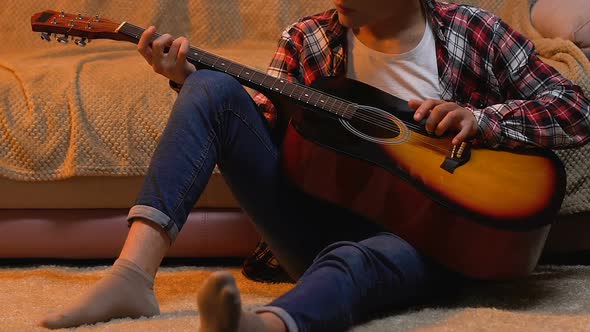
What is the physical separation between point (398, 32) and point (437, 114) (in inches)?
8.9

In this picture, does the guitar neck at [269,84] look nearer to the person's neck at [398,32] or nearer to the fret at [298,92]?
the fret at [298,92]

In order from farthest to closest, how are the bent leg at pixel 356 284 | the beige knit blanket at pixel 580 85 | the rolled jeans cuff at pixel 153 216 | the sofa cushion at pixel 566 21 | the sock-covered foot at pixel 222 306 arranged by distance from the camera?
the sofa cushion at pixel 566 21, the beige knit blanket at pixel 580 85, the rolled jeans cuff at pixel 153 216, the bent leg at pixel 356 284, the sock-covered foot at pixel 222 306

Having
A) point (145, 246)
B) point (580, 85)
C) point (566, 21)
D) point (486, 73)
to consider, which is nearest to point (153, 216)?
point (145, 246)

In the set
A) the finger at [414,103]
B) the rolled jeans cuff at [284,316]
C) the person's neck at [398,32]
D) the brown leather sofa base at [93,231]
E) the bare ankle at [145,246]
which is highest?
the person's neck at [398,32]

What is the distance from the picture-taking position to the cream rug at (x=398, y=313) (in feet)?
3.36

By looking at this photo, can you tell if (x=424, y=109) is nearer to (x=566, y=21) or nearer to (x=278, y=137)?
(x=278, y=137)

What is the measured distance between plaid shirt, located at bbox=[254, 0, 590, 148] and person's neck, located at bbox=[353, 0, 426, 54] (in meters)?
0.03

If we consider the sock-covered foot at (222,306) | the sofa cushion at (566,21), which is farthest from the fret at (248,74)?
the sofa cushion at (566,21)

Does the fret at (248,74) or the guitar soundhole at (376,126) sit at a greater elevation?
the fret at (248,74)

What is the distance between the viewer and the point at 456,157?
1112 mm

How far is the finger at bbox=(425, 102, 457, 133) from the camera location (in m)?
1.12

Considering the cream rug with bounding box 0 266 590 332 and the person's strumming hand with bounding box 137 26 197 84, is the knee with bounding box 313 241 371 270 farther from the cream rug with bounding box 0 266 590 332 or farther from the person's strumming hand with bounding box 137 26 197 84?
the person's strumming hand with bounding box 137 26 197 84

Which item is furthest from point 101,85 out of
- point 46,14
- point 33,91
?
point 46,14

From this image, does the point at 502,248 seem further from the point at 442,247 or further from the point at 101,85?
the point at 101,85
